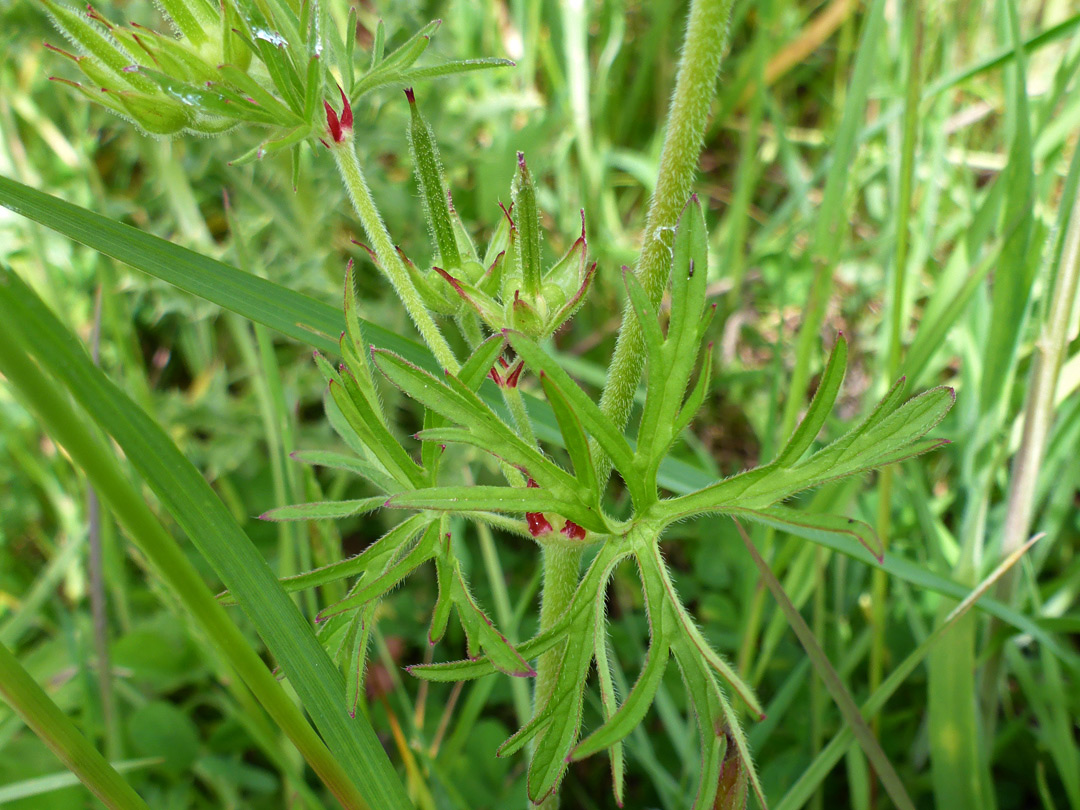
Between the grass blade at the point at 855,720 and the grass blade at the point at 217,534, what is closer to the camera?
the grass blade at the point at 217,534

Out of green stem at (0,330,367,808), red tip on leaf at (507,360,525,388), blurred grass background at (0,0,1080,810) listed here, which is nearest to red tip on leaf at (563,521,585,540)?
red tip on leaf at (507,360,525,388)

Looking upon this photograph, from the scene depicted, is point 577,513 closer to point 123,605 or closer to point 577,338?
point 123,605

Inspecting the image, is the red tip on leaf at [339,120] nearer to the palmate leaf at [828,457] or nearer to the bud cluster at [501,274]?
the bud cluster at [501,274]

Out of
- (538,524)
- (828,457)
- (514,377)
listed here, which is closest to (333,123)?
(514,377)

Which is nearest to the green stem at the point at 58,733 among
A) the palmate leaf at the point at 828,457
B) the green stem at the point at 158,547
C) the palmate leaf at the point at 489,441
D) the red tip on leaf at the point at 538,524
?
the green stem at the point at 158,547

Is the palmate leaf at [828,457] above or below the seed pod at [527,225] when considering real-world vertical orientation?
below

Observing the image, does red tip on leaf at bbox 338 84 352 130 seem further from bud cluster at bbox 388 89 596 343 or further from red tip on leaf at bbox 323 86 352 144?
bud cluster at bbox 388 89 596 343

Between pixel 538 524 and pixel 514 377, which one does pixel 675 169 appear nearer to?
pixel 514 377
